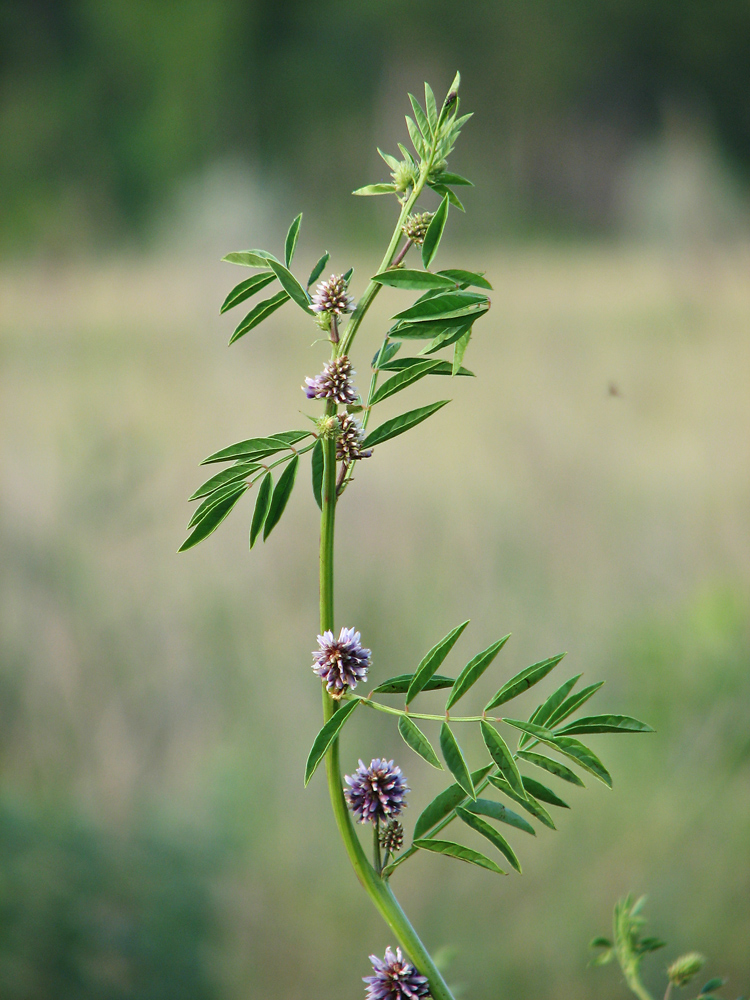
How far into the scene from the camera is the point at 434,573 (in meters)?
1.71

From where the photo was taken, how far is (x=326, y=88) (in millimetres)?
3938

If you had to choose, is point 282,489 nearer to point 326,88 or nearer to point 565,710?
point 565,710

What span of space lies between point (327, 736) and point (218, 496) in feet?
0.19

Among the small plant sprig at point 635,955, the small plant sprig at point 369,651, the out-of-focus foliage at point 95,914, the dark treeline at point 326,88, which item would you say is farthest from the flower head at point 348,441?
the dark treeline at point 326,88

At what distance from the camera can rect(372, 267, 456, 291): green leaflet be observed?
16 centimetres

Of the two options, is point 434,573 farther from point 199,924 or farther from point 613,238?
point 613,238

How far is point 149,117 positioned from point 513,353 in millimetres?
2285

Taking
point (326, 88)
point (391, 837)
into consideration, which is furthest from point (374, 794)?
point (326, 88)

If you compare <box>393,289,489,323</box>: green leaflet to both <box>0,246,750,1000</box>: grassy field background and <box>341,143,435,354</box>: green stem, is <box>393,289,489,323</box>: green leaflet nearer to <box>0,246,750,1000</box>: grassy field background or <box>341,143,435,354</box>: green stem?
<box>341,143,435,354</box>: green stem

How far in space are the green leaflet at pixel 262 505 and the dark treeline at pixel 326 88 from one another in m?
3.47

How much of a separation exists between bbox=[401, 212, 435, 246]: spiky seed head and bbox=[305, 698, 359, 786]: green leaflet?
97 mm

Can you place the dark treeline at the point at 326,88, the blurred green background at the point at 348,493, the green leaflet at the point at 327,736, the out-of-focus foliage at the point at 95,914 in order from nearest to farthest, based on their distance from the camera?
the green leaflet at the point at 327,736 → the out-of-focus foliage at the point at 95,914 → the blurred green background at the point at 348,493 → the dark treeline at the point at 326,88

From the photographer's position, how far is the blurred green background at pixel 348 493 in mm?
1196

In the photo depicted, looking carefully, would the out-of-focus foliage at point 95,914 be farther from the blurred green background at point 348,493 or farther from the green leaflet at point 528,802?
the green leaflet at point 528,802
